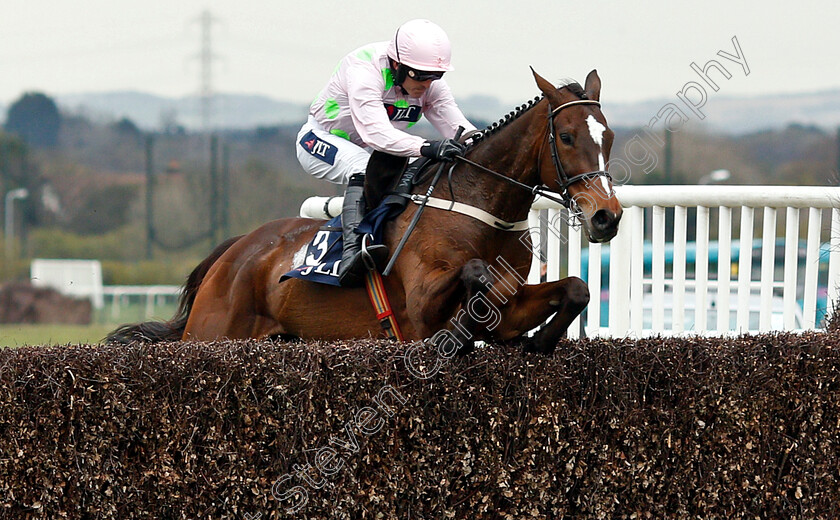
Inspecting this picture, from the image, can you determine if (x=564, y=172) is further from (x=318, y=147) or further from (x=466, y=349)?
(x=318, y=147)

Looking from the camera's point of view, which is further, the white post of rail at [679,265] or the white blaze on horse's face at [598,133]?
the white post of rail at [679,265]

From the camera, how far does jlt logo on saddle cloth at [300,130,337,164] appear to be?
478 centimetres

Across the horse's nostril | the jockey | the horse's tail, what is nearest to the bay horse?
the horse's nostril

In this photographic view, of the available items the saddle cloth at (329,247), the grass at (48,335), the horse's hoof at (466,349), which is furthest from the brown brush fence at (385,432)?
the grass at (48,335)

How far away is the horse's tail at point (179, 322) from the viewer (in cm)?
552

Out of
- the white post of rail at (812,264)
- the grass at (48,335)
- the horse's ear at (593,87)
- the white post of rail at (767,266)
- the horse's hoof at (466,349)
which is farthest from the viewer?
the grass at (48,335)

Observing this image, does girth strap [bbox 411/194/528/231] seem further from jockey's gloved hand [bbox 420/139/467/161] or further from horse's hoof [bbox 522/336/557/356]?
horse's hoof [bbox 522/336/557/356]

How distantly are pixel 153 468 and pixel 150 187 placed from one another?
29.2 m

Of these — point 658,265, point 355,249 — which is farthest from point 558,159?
point 658,265

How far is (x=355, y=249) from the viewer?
429 cm

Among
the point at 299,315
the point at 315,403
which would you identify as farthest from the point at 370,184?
the point at 315,403

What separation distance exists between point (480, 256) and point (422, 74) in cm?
87

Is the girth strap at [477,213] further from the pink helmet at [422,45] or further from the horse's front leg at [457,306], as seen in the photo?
the pink helmet at [422,45]

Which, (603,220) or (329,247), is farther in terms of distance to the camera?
(329,247)
